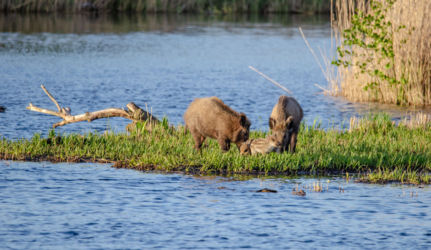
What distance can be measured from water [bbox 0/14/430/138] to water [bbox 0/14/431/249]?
7 centimetres

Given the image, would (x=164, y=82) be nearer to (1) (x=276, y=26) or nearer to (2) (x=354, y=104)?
(2) (x=354, y=104)

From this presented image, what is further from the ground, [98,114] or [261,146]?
[98,114]

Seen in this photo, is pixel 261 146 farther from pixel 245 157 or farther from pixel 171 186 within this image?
pixel 171 186

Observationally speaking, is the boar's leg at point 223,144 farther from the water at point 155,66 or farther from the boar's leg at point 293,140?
the water at point 155,66

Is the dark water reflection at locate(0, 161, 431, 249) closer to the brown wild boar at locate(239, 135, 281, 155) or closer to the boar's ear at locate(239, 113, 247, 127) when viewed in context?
the brown wild boar at locate(239, 135, 281, 155)

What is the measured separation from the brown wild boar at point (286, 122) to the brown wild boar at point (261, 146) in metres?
0.16

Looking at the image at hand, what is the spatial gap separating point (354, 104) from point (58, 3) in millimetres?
31152

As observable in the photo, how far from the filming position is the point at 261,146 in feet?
36.0

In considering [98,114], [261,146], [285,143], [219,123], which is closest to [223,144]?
[219,123]

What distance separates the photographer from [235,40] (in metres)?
36.9

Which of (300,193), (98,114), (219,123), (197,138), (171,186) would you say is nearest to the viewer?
(300,193)

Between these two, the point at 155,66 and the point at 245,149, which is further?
the point at 155,66

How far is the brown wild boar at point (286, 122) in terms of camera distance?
10922mm

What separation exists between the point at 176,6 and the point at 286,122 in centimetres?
3992
